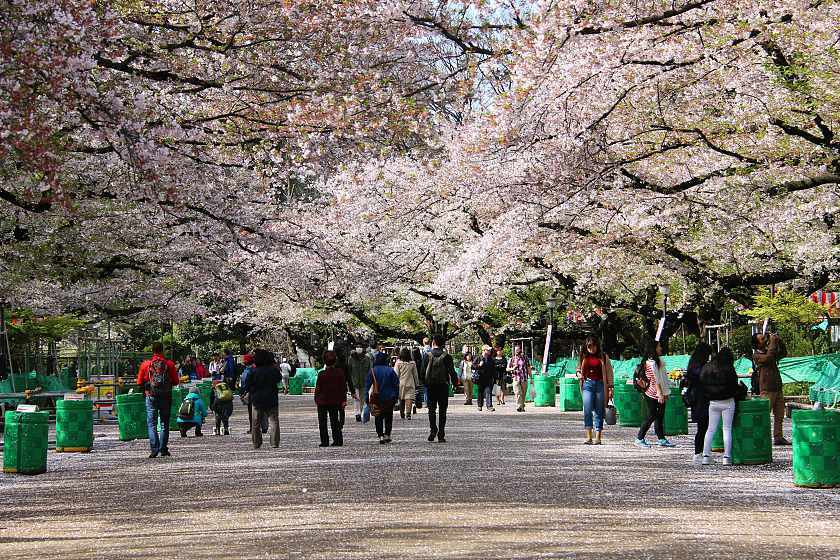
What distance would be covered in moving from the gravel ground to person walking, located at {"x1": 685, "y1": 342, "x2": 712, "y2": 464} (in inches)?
15.2

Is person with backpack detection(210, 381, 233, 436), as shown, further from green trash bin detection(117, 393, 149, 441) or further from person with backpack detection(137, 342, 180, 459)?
person with backpack detection(137, 342, 180, 459)

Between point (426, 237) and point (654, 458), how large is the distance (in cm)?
2673

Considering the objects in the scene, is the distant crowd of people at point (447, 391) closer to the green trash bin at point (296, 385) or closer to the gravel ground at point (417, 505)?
the gravel ground at point (417, 505)

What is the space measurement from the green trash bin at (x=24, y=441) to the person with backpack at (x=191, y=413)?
269 inches

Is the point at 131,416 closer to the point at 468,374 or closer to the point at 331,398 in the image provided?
the point at 331,398

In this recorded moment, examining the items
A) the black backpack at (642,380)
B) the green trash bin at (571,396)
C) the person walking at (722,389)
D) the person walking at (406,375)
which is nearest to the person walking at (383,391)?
the black backpack at (642,380)

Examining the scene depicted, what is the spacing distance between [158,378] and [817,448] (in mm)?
Answer: 10051

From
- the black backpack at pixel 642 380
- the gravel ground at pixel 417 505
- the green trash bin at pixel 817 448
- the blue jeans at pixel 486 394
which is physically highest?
the black backpack at pixel 642 380

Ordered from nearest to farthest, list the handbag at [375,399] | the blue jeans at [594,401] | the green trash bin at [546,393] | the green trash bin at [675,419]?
1. the blue jeans at [594,401]
2. the handbag at [375,399]
3. the green trash bin at [675,419]
4. the green trash bin at [546,393]

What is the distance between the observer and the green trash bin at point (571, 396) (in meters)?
31.4

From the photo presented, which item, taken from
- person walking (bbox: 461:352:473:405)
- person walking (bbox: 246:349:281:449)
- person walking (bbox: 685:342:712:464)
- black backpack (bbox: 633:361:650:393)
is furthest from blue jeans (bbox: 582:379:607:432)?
person walking (bbox: 461:352:473:405)

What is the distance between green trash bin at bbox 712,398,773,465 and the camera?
15.9m

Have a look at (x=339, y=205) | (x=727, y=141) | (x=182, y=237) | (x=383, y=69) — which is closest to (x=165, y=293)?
(x=339, y=205)

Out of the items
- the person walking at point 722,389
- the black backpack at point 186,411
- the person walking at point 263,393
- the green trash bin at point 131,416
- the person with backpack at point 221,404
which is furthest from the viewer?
the person with backpack at point 221,404
